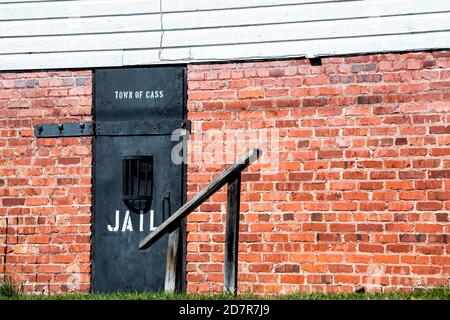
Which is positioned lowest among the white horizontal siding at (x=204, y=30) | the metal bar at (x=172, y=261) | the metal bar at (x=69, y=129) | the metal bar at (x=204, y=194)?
the metal bar at (x=172, y=261)

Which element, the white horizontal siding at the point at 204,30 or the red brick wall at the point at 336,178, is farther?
the white horizontal siding at the point at 204,30

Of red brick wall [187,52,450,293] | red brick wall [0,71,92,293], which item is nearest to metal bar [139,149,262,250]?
red brick wall [187,52,450,293]

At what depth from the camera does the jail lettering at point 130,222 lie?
8.83 m

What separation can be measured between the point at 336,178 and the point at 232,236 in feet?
5.19

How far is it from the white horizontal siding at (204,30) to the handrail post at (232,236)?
Answer: 192 cm

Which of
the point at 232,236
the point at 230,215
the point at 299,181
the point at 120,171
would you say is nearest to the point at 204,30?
the point at 120,171

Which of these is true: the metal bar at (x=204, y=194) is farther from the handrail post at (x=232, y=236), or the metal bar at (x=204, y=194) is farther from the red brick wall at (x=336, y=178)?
the red brick wall at (x=336, y=178)

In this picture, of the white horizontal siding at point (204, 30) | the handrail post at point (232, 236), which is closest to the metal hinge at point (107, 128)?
the white horizontal siding at point (204, 30)

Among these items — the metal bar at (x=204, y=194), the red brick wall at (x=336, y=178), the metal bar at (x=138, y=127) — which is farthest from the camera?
the metal bar at (x=138, y=127)

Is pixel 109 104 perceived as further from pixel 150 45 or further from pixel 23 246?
pixel 23 246

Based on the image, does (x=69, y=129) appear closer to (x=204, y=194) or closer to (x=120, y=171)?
(x=120, y=171)

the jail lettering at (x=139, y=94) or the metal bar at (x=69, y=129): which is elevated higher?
the jail lettering at (x=139, y=94)

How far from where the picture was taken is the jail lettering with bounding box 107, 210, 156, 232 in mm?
8828

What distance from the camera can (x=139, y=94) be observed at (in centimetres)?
895
